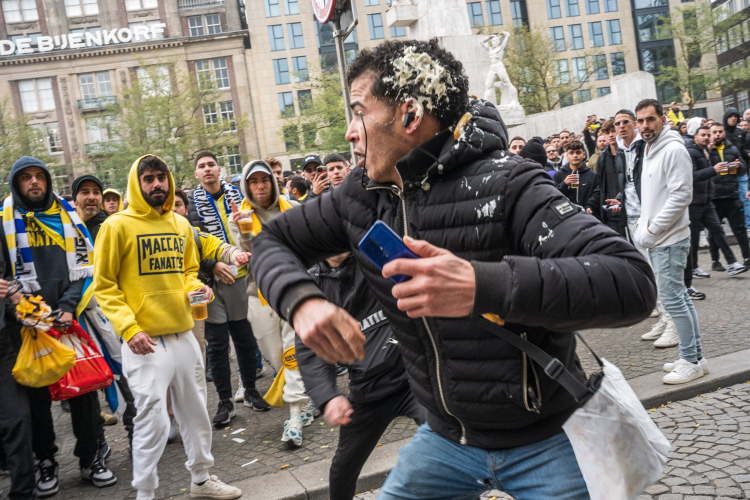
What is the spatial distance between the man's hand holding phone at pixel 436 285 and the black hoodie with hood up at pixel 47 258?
4239 mm

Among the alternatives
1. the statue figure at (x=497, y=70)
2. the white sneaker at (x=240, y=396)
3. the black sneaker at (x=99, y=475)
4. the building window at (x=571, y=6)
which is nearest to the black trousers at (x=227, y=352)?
the white sneaker at (x=240, y=396)

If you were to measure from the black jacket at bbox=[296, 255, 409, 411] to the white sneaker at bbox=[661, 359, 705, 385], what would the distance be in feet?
9.92

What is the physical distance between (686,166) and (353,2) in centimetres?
350

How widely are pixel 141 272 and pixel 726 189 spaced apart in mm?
8992

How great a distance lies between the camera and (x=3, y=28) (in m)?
54.0

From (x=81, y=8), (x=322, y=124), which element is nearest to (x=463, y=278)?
(x=322, y=124)

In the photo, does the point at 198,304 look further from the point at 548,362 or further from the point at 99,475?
the point at 548,362

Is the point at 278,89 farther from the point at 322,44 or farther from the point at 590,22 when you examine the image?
the point at 590,22

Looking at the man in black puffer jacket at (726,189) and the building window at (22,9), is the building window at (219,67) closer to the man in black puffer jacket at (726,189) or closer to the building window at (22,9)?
the building window at (22,9)

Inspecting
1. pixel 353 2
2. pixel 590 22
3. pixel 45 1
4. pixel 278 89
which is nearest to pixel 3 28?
pixel 45 1

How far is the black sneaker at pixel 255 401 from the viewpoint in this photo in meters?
6.09

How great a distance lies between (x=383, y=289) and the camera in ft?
6.56

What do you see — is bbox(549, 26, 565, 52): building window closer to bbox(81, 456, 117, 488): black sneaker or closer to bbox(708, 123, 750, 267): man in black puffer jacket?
bbox(708, 123, 750, 267): man in black puffer jacket

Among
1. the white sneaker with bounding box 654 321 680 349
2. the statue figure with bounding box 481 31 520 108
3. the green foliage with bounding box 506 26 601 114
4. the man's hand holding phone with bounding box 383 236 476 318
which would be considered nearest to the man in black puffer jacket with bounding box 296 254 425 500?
the man's hand holding phone with bounding box 383 236 476 318
